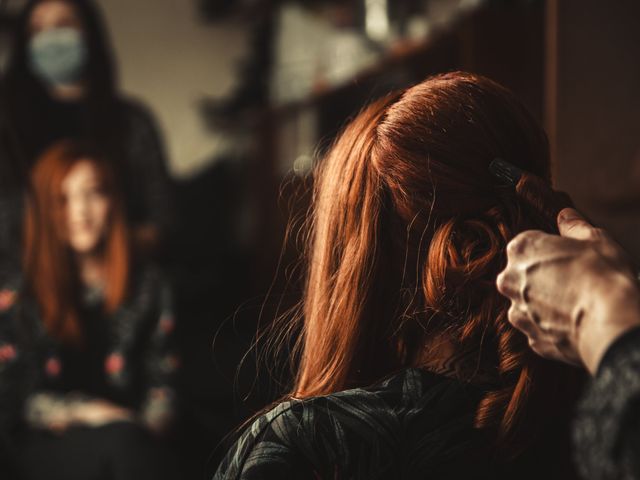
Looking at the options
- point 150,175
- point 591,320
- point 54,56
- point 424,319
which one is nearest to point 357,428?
point 424,319

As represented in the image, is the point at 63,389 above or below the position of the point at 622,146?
below

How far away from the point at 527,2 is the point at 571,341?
0.98 metres

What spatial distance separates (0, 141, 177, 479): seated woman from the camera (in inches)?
71.0

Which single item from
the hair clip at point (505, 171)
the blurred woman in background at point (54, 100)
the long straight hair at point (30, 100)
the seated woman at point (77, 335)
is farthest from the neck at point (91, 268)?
the hair clip at point (505, 171)

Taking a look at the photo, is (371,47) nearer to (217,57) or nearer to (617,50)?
(217,57)

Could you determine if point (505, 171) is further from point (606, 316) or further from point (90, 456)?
point (90, 456)

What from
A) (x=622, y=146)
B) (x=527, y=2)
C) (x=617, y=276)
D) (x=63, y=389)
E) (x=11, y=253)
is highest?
(x=527, y=2)

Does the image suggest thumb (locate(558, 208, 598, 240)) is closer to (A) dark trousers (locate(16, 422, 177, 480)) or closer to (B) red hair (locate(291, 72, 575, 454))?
(B) red hair (locate(291, 72, 575, 454))

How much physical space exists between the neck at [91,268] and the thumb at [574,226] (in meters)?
1.49

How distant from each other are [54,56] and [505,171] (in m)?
1.56

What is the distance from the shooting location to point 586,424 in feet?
1.51

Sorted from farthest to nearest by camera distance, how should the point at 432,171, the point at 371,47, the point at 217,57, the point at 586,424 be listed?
the point at 217,57 → the point at 371,47 → the point at 432,171 → the point at 586,424

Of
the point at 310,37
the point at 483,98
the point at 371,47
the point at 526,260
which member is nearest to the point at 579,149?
the point at 483,98

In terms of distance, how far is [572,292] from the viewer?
489mm
